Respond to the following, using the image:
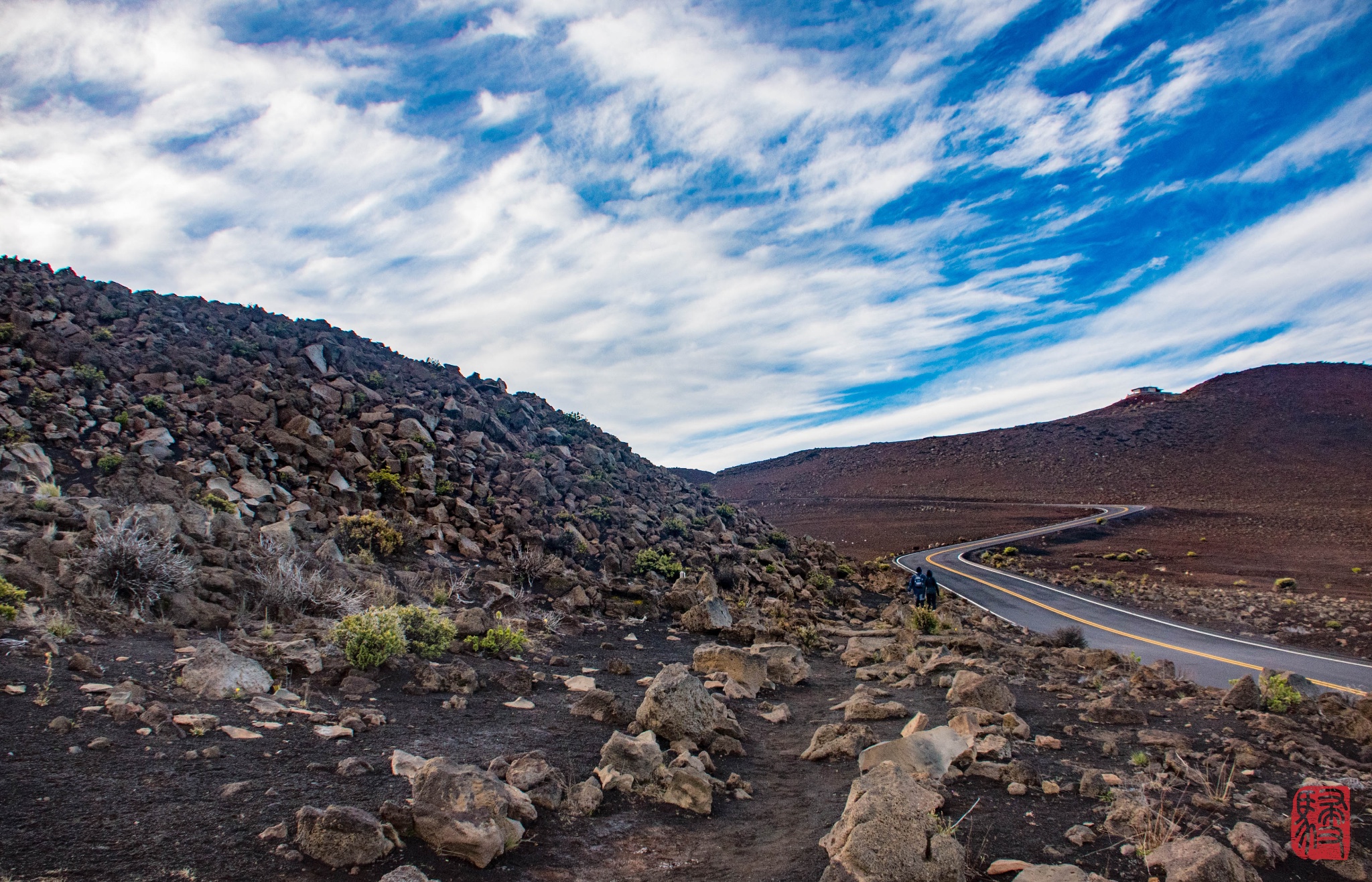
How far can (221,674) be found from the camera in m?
5.68

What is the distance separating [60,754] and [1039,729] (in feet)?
28.7

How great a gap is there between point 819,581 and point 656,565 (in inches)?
234

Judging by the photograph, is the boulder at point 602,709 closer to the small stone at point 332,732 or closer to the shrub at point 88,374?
the small stone at point 332,732

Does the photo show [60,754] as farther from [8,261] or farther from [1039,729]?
[8,261]

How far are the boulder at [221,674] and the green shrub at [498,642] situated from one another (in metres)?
3.08

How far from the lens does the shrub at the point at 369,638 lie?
23.3 feet

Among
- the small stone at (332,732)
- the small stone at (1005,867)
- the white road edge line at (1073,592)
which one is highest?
the small stone at (332,732)

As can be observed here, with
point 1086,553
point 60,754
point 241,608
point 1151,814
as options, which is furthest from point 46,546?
point 1086,553

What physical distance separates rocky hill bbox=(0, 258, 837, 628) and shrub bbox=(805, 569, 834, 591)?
1.05 meters

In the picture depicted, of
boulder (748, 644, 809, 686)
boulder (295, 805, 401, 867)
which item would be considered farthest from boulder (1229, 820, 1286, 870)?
boulder (748, 644, 809, 686)

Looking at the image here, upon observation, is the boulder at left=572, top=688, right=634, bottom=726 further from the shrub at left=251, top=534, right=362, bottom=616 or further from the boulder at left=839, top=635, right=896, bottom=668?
the boulder at left=839, top=635, right=896, bottom=668

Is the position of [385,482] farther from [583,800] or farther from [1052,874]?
[1052,874]

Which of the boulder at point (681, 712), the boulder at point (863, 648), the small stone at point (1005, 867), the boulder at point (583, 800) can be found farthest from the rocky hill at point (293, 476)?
the small stone at point (1005, 867)

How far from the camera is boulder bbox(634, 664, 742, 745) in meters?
6.66
